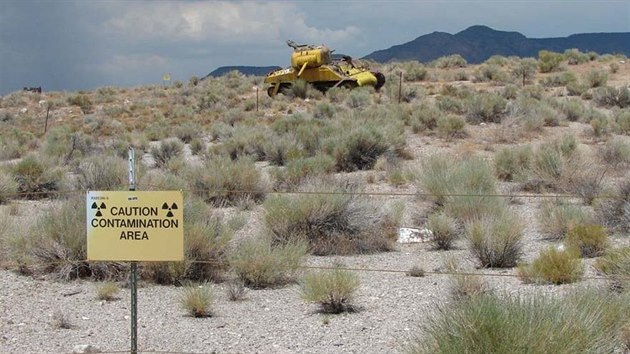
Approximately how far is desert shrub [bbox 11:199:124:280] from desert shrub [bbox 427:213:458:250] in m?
4.72

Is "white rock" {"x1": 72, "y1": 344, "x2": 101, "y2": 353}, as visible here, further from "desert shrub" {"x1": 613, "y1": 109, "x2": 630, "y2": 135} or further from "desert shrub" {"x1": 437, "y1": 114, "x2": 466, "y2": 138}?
"desert shrub" {"x1": 613, "y1": 109, "x2": 630, "y2": 135}

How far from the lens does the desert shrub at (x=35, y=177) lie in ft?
60.6

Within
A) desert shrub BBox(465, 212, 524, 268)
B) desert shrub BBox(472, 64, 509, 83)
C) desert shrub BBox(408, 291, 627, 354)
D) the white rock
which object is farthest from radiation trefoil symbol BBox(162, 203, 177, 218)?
desert shrub BBox(472, 64, 509, 83)

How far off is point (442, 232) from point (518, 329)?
22.8 ft

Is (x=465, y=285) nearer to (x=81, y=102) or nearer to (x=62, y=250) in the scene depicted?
(x=62, y=250)

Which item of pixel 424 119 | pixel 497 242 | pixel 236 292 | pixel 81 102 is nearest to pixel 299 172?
pixel 497 242

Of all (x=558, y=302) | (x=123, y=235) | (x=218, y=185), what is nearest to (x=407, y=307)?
(x=558, y=302)

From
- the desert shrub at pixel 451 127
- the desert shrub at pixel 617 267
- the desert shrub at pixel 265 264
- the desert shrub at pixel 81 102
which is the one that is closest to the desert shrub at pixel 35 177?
the desert shrub at pixel 265 264

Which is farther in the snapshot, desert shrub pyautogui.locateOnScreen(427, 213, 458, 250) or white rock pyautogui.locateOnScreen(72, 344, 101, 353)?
desert shrub pyautogui.locateOnScreen(427, 213, 458, 250)

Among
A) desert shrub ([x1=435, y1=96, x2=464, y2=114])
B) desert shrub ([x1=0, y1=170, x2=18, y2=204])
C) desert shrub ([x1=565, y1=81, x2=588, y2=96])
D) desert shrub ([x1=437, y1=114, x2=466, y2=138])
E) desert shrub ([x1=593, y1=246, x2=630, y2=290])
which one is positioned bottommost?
desert shrub ([x1=0, y1=170, x2=18, y2=204])

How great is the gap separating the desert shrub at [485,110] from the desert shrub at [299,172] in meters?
10.3

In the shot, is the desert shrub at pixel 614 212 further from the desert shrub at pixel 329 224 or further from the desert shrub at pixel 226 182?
the desert shrub at pixel 226 182

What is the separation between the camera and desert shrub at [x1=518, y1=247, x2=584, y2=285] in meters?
9.48

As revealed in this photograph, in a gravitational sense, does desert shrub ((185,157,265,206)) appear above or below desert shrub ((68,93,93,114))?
below
